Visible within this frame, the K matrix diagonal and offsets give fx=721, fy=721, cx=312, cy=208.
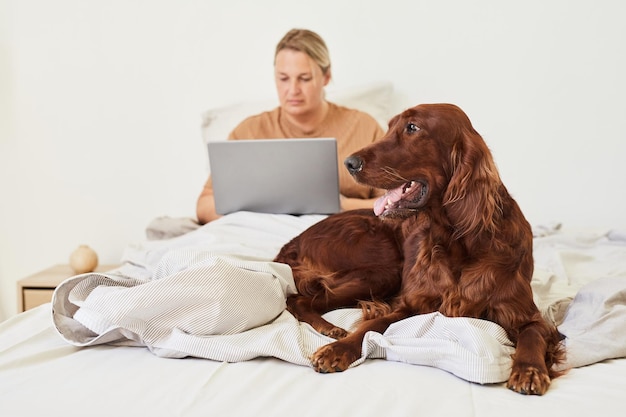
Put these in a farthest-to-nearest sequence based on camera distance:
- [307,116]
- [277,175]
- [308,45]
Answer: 1. [307,116]
2. [308,45]
3. [277,175]

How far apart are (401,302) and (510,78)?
1.93 m

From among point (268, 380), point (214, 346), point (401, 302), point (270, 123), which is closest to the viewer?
point (268, 380)

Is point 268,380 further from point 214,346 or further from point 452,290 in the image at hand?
point 452,290

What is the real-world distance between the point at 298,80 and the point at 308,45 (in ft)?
0.46

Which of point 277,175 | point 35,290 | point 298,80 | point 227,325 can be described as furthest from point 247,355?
point 35,290

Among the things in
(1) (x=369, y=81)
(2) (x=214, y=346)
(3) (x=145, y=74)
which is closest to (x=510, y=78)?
(1) (x=369, y=81)

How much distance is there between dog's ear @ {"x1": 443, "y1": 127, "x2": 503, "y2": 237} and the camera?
150cm

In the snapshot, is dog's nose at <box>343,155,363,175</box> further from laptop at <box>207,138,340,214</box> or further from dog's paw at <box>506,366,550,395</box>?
laptop at <box>207,138,340,214</box>

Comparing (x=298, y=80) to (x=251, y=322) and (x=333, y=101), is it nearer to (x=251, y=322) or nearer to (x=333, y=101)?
Answer: (x=333, y=101)

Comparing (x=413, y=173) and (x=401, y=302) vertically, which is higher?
(x=413, y=173)

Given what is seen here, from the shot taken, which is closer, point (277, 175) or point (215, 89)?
point (277, 175)

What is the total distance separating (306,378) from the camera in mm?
1312

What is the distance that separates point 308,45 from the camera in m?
2.78

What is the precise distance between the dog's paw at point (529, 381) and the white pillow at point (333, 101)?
6.27 feet
